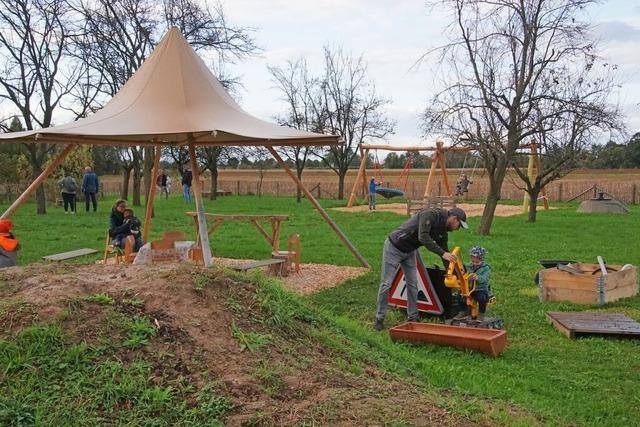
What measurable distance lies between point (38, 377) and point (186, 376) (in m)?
0.79

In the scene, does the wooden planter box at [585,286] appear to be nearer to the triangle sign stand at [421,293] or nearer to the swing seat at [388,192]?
the triangle sign stand at [421,293]

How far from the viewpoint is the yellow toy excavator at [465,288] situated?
7.12 meters

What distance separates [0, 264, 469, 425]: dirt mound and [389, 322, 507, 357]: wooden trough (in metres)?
1.66

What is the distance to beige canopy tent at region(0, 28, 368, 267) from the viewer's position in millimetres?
9531

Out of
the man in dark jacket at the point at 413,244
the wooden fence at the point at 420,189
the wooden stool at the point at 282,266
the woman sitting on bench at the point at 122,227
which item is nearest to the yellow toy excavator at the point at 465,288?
the man in dark jacket at the point at 413,244

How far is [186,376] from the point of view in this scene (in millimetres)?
3891

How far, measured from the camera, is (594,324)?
292 inches

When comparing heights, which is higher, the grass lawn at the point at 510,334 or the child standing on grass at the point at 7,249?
the child standing on grass at the point at 7,249

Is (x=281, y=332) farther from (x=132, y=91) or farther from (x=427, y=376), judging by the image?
(x=132, y=91)

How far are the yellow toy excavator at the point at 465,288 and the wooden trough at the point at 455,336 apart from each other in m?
0.29

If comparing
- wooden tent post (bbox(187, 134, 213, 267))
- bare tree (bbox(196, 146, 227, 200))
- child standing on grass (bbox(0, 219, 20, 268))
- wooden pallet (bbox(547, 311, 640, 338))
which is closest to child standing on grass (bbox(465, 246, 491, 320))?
wooden pallet (bbox(547, 311, 640, 338))

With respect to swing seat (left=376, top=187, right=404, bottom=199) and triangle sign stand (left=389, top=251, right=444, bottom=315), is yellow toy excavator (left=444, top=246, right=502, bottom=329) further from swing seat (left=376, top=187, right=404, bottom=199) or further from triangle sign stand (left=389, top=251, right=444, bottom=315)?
swing seat (left=376, top=187, right=404, bottom=199)

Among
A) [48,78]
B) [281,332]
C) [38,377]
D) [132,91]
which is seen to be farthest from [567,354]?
[48,78]

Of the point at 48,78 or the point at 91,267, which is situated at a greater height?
the point at 48,78
